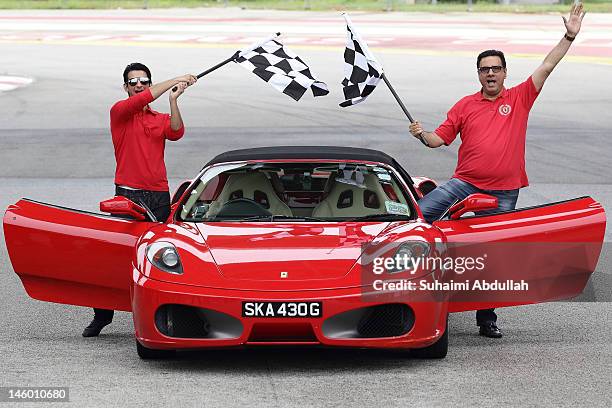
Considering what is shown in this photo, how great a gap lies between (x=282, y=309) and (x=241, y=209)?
4.28ft

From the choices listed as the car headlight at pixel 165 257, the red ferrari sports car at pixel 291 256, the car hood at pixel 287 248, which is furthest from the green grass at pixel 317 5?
the car headlight at pixel 165 257

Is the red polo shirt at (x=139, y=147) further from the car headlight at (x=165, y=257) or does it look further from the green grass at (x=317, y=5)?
the green grass at (x=317, y=5)

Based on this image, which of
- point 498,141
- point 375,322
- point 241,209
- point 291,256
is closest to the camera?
point 375,322

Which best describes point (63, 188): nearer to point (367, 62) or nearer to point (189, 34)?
point (367, 62)

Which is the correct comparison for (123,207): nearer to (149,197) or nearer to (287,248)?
(149,197)

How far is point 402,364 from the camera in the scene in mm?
7172

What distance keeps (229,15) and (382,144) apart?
31724mm

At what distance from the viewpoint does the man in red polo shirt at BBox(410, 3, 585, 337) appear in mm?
8508

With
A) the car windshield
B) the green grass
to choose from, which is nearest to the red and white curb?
the car windshield

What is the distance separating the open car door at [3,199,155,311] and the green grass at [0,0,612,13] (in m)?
42.7

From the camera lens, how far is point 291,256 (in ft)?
23.3

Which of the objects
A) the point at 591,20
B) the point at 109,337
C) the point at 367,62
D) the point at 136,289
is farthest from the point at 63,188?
the point at 591,20

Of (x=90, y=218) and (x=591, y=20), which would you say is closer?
(x=90, y=218)

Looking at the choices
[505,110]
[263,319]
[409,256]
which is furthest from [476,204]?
[263,319]
